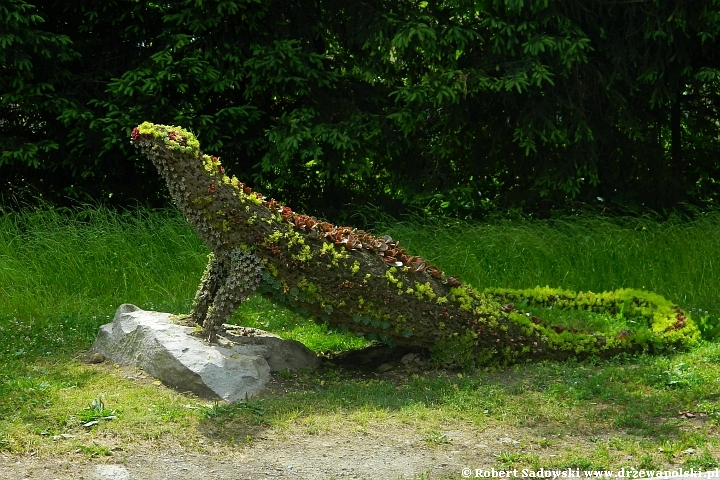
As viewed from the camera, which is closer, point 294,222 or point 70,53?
point 294,222

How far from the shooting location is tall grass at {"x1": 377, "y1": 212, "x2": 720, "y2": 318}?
362 inches

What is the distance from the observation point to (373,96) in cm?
1134

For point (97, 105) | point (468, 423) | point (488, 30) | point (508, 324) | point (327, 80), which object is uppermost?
point (488, 30)

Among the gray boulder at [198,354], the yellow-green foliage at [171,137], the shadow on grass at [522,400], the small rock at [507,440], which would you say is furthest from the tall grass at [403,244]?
the small rock at [507,440]

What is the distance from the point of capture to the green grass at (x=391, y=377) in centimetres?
493

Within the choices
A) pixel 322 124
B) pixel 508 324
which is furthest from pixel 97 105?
pixel 508 324

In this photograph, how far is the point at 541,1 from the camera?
10.0m

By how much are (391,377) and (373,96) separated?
585 cm

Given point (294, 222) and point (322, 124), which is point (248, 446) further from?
point (322, 124)

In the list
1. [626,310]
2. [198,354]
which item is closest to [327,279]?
[198,354]

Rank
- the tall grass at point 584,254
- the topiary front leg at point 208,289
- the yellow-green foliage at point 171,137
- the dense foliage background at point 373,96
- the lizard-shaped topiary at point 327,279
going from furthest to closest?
the dense foliage background at point 373,96 → the tall grass at point 584,254 → the topiary front leg at point 208,289 → the lizard-shaped topiary at point 327,279 → the yellow-green foliage at point 171,137

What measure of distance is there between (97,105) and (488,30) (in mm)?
4931

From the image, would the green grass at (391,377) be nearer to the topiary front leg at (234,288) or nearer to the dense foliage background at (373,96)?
the topiary front leg at (234,288)

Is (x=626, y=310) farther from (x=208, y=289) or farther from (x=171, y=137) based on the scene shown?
(x=171, y=137)
